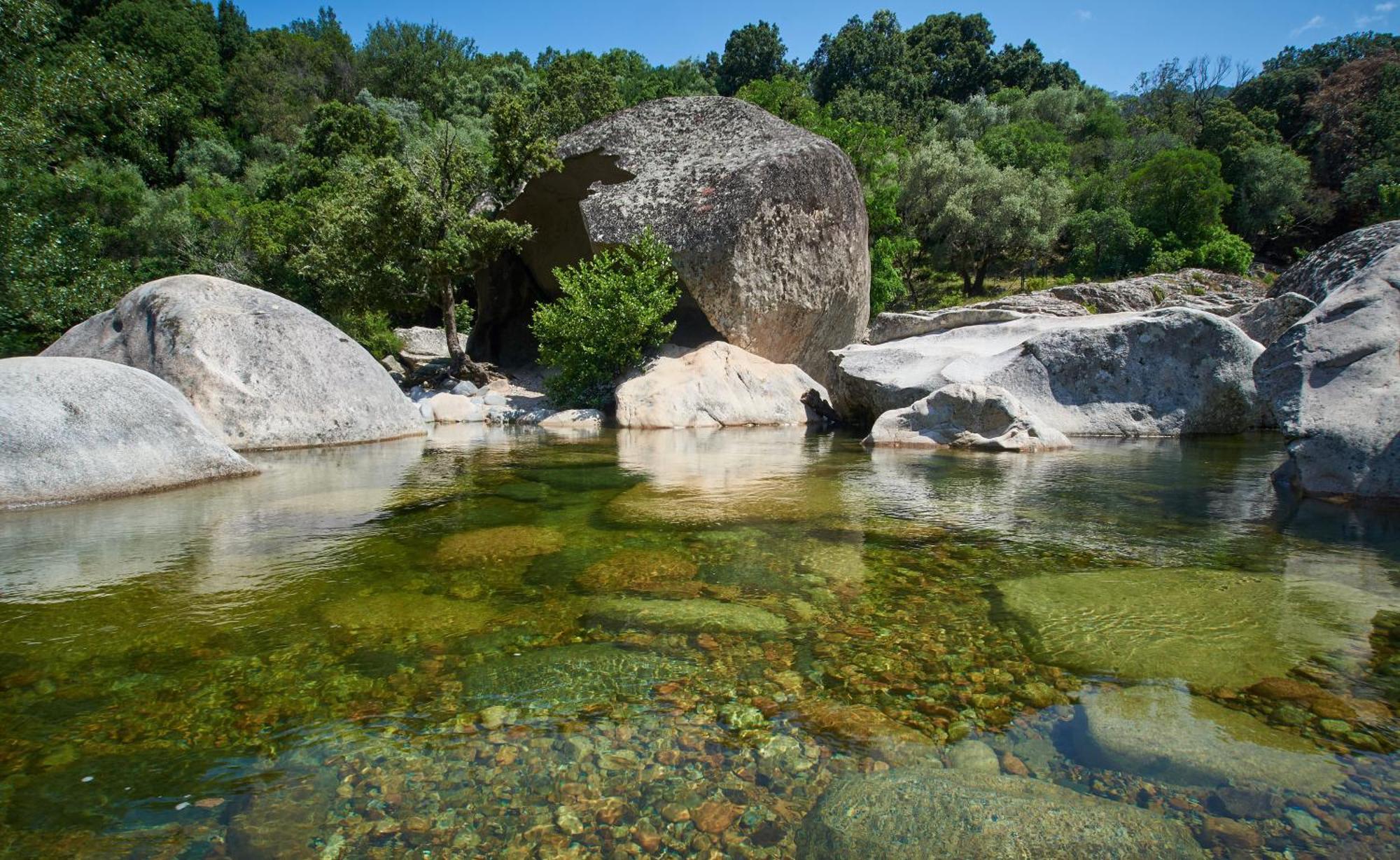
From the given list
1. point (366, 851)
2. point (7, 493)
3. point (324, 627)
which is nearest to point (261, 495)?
point (7, 493)

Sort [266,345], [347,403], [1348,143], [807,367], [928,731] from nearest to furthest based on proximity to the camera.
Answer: [928,731] < [266,345] < [347,403] < [807,367] < [1348,143]

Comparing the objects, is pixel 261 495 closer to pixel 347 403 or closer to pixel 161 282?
pixel 347 403

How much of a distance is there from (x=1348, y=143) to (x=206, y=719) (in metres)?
64.1

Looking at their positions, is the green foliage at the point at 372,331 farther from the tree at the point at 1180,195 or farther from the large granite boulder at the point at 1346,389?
the tree at the point at 1180,195

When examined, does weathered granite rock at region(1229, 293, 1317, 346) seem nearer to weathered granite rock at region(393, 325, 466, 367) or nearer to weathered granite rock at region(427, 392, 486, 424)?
weathered granite rock at region(427, 392, 486, 424)

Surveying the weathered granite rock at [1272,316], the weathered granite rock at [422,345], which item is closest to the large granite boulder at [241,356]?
the weathered granite rock at [422,345]

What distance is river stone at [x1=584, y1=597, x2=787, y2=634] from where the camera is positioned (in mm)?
3348

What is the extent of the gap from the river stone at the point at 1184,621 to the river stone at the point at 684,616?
1248mm

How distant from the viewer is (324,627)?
3287mm

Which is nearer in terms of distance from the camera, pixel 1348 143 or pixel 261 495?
pixel 261 495

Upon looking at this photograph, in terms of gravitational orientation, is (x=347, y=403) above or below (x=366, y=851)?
above

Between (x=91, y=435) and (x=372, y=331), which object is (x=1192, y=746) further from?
(x=372, y=331)

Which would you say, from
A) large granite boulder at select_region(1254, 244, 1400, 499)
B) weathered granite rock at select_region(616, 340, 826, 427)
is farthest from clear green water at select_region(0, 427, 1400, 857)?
weathered granite rock at select_region(616, 340, 826, 427)

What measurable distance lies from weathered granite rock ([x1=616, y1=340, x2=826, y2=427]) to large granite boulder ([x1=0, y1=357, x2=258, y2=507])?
8478 millimetres
